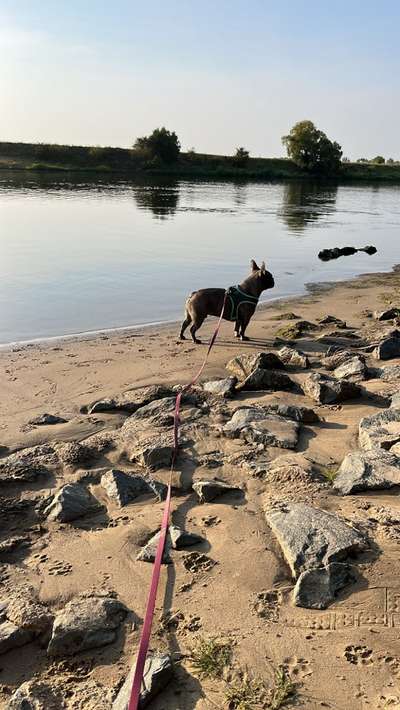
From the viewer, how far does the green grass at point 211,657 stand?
110 inches

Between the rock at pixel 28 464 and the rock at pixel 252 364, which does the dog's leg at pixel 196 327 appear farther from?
the rock at pixel 28 464

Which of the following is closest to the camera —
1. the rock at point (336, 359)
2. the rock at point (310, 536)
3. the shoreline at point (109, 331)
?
the rock at point (310, 536)

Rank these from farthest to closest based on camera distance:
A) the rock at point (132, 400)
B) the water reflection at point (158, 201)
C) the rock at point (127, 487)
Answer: the water reflection at point (158, 201), the rock at point (132, 400), the rock at point (127, 487)

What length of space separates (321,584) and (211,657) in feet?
2.59

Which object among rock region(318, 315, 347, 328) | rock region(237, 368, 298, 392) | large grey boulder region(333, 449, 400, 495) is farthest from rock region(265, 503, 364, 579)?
rock region(318, 315, 347, 328)

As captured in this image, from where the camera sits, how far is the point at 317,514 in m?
3.82

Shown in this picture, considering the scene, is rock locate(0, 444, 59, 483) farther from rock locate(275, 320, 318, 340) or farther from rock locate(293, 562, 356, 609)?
rock locate(275, 320, 318, 340)

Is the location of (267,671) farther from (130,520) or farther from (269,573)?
(130,520)

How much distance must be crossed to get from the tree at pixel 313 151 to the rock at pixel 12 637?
9997 centimetres

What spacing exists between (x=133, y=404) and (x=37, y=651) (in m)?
3.76

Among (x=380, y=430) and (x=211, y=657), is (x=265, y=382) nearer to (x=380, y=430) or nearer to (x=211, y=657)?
(x=380, y=430)

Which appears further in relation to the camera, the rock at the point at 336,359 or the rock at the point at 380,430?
the rock at the point at 336,359

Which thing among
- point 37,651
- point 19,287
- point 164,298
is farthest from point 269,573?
point 19,287

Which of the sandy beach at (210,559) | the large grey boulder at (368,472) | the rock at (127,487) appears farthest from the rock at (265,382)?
the rock at (127,487)
